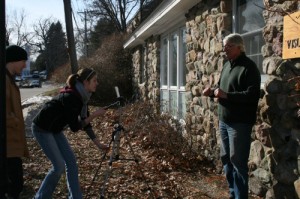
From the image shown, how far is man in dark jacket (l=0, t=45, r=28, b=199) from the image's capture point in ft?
13.0

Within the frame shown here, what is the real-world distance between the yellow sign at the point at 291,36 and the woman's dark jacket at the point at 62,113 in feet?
7.77

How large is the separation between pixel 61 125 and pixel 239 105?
2075 mm

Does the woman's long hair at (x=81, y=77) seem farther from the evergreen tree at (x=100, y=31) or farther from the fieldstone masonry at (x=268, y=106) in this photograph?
the evergreen tree at (x=100, y=31)

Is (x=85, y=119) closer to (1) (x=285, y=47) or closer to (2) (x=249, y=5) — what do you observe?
(1) (x=285, y=47)

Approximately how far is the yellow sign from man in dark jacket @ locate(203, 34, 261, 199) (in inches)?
15.8

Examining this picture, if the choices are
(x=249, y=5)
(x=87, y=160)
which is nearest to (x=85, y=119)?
(x=249, y=5)

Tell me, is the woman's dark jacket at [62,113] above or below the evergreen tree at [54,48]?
below

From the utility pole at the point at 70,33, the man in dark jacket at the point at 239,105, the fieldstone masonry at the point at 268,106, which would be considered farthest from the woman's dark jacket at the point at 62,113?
the utility pole at the point at 70,33

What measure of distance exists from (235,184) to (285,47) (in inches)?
66.7

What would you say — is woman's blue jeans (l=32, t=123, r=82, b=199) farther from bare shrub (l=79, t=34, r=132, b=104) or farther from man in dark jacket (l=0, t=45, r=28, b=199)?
bare shrub (l=79, t=34, r=132, b=104)

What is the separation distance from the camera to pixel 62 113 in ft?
15.0

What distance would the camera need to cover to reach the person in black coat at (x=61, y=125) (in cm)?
454

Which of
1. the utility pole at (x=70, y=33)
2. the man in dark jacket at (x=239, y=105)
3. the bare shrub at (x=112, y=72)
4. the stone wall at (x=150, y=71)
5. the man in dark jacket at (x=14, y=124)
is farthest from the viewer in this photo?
the bare shrub at (x=112, y=72)

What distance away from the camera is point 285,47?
4367 mm
